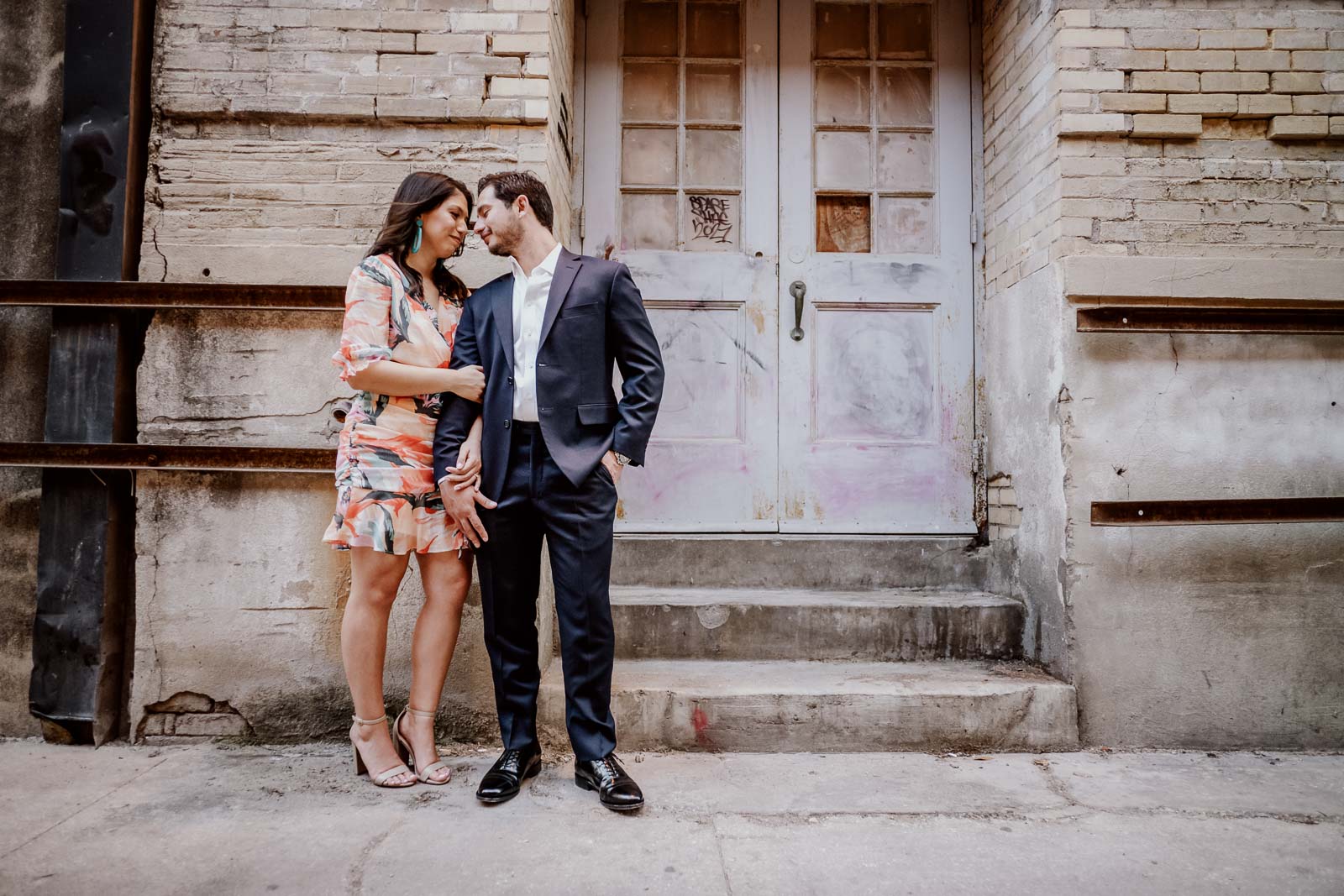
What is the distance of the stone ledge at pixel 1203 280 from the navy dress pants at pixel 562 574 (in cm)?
212

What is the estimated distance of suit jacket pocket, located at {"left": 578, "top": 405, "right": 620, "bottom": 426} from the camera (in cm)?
258

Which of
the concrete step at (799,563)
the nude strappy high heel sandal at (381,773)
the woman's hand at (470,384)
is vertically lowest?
the nude strappy high heel sandal at (381,773)

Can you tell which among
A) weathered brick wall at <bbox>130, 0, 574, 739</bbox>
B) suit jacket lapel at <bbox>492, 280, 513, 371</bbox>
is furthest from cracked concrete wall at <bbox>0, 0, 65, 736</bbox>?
suit jacket lapel at <bbox>492, 280, 513, 371</bbox>

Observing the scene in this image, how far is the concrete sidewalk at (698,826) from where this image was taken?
211cm

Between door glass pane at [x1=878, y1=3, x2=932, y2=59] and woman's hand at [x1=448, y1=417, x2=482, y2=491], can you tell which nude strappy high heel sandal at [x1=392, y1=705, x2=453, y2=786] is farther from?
door glass pane at [x1=878, y1=3, x2=932, y2=59]

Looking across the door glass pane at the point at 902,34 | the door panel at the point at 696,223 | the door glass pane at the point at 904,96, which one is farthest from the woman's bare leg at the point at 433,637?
the door glass pane at the point at 902,34

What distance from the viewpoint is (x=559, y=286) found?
2.65m

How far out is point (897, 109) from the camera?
4.15m

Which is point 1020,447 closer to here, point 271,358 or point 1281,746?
point 1281,746

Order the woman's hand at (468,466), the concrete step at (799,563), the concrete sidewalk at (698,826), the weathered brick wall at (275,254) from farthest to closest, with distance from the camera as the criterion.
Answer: the concrete step at (799,563)
the weathered brick wall at (275,254)
the woman's hand at (468,466)
the concrete sidewalk at (698,826)

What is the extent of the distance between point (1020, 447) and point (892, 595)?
0.88 meters

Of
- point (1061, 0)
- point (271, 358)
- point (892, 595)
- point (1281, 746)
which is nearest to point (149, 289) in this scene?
point (271, 358)

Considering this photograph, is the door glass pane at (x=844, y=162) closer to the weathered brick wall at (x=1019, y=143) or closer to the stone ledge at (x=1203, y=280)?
the weathered brick wall at (x=1019, y=143)

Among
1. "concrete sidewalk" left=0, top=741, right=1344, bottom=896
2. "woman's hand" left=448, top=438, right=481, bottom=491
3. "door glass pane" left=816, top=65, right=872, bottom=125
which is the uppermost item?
"door glass pane" left=816, top=65, right=872, bottom=125
